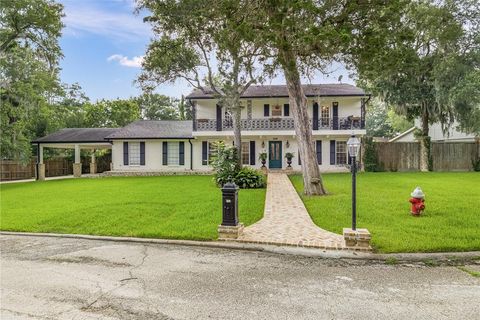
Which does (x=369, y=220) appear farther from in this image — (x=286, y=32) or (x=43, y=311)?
(x=43, y=311)

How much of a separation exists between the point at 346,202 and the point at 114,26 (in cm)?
1153

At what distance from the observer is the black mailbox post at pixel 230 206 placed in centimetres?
680

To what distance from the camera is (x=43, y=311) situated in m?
3.74

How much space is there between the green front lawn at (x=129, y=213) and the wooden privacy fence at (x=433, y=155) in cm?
1297

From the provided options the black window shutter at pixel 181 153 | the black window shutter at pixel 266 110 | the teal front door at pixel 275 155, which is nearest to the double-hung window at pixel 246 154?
the teal front door at pixel 275 155

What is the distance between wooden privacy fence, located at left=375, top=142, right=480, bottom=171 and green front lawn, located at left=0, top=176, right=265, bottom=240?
511 inches

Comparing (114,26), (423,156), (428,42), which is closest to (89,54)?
(114,26)

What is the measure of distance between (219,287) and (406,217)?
5831 mm

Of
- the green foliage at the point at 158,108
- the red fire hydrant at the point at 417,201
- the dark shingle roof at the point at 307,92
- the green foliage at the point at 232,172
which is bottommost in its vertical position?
the red fire hydrant at the point at 417,201

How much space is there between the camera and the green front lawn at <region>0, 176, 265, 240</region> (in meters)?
7.54

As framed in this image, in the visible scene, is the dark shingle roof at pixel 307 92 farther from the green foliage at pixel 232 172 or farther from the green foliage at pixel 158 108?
the green foliage at pixel 158 108

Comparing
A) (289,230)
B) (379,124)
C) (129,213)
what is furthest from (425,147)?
(379,124)

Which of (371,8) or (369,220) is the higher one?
(371,8)

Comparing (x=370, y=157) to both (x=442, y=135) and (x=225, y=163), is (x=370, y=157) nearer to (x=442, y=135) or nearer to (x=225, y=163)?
(x=442, y=135)
